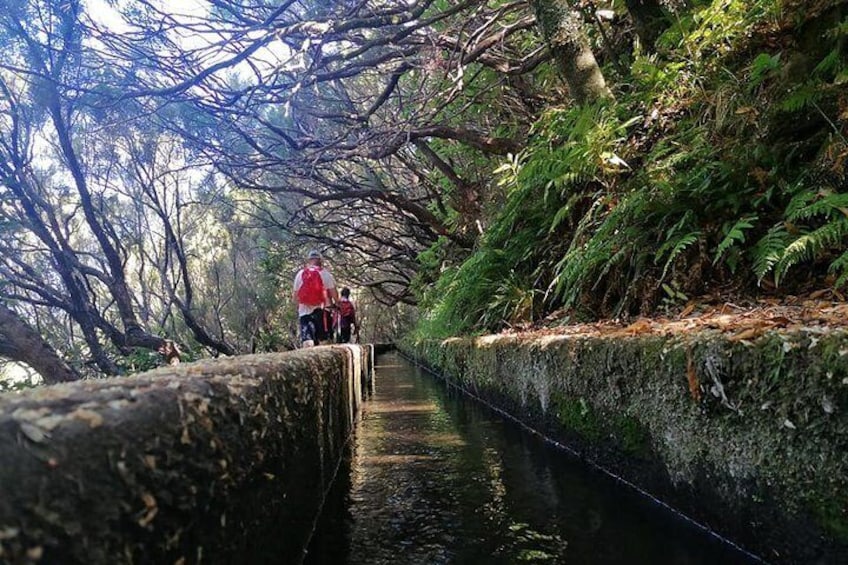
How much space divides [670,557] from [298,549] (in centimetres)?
152

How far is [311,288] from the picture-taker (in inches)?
328

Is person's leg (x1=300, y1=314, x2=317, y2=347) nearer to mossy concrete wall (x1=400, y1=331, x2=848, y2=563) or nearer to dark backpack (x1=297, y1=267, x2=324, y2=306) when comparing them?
dark backpack (x1=297, y1=267, x2=324, y2=306)

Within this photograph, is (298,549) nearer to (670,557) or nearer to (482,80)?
(670,557)

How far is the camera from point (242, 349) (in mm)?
26875

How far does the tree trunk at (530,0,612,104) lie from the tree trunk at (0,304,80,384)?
274 inches

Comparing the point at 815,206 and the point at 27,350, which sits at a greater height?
the point at 27,350

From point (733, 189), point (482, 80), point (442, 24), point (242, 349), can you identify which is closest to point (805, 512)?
point (733, 189)

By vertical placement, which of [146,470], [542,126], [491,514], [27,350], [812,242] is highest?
[542,126]

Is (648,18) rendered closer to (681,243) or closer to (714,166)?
(714,166)

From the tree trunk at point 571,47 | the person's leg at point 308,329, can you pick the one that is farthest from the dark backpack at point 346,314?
the tree trunk at point 571,47

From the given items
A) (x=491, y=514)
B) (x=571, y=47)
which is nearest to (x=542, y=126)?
(x=571, y=47)

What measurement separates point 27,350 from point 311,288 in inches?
143

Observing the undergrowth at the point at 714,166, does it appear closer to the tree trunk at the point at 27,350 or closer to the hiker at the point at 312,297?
the hiker at the point at 312,297

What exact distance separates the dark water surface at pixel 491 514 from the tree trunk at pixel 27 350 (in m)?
4.82
